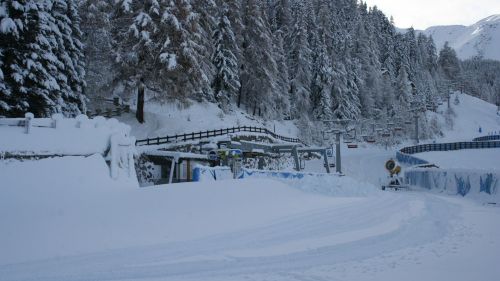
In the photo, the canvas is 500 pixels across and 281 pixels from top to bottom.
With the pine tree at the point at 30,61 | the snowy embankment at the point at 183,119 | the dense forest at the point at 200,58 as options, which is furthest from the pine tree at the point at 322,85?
the pine tree at the point at 30,61

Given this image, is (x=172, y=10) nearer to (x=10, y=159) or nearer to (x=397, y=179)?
(x=397, y=179)

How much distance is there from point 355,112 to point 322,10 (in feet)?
57.3

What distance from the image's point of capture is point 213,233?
31.9 feet

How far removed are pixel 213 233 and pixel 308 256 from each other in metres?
2.56

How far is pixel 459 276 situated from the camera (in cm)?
669

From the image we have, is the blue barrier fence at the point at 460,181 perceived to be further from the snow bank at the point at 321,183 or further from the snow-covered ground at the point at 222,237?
the snow-covered ground at the point at 222,237

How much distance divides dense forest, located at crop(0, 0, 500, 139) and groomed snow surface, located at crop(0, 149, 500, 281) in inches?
467

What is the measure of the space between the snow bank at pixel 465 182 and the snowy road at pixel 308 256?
7.80 meters

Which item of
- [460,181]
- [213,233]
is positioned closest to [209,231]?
[213,233]

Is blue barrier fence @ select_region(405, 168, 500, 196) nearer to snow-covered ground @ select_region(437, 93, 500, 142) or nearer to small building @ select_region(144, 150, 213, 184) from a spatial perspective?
small building @ select_region(144, 150, 213, 184)

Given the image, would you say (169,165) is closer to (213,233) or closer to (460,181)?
(460,181)

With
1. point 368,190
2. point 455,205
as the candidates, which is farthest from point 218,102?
point 455,205

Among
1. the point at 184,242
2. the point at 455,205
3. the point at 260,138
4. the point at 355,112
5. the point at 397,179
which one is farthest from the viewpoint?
the point at 355,112

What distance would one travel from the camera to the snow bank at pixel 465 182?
18.5 meters
